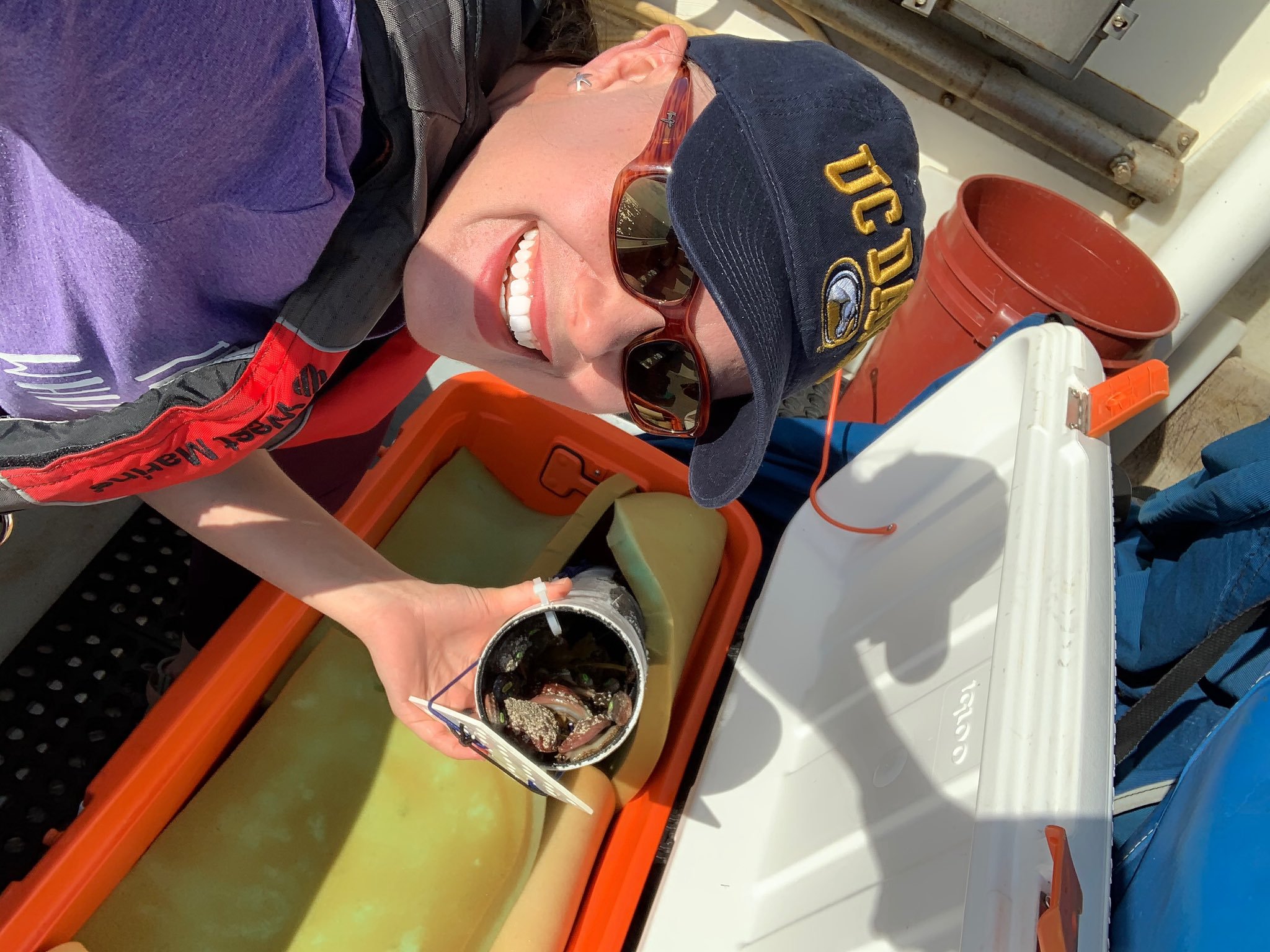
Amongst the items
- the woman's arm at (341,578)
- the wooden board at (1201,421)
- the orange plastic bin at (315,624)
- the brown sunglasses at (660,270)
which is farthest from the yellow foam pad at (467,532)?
the wooden board at (1201,421)

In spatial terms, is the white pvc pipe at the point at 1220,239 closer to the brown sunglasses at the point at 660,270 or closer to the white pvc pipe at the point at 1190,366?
the white pvc pipe at the point at 1190,366

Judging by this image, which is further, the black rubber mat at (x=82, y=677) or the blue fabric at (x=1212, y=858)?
the black rubber mat at (x=82, y=677)

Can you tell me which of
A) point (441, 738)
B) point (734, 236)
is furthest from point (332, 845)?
point (734, 236)

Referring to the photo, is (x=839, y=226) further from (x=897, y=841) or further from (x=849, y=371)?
(x=849, y=371)

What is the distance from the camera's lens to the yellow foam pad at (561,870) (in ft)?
3.25

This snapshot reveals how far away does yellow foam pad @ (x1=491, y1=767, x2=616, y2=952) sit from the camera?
99 cm

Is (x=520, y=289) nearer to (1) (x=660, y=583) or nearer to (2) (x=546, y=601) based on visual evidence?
(2) (x=546, y=601)

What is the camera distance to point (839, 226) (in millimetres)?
677

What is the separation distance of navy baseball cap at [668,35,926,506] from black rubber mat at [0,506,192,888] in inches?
45.0

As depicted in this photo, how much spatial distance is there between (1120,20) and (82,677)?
→ 103 inches

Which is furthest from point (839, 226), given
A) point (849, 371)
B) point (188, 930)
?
point (849, 371)

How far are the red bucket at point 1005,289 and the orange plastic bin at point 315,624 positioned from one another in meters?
0.75

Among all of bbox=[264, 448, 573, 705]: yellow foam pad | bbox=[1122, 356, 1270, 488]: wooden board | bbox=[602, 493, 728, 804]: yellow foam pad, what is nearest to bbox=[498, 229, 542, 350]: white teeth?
bbox=[602, 493, 728, 804]: yellow foam pad

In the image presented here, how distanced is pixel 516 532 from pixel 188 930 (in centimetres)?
77
